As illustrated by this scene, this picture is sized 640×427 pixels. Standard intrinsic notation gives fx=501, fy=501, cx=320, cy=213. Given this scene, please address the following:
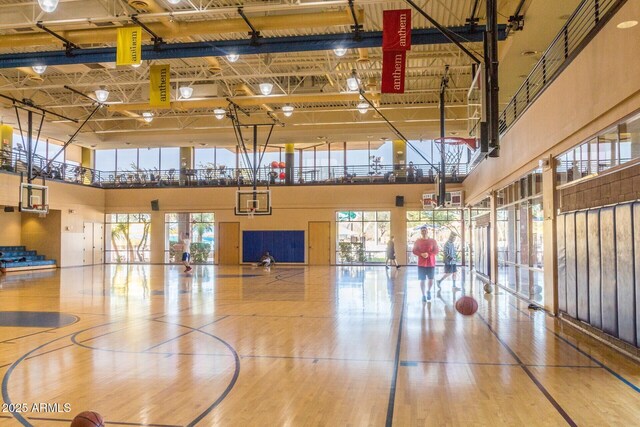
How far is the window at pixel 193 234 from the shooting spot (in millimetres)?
28672

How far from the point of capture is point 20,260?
78.2ft

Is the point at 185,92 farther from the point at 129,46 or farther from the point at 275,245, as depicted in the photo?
the point at 275,245

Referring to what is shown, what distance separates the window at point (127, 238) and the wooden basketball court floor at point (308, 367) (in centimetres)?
1858

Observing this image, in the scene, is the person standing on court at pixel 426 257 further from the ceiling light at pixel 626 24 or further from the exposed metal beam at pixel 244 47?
the ceiling light at pixel 626 24

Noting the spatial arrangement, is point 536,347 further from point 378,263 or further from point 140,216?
point 140,216

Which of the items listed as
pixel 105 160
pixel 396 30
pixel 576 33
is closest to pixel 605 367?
pixel 396 30

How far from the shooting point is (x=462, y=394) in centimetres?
482

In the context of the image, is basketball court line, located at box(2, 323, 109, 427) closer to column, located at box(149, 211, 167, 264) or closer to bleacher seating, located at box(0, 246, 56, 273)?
bleacher seating, located at box(0, 246, 56, 273)

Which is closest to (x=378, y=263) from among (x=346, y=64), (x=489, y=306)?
(x=346, y=64)

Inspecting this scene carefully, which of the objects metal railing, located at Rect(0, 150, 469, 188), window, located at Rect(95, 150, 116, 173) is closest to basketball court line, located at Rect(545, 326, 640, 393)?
metal railing, located at Rect(0, 150, 469, 188)

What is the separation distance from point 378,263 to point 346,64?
12.8 m

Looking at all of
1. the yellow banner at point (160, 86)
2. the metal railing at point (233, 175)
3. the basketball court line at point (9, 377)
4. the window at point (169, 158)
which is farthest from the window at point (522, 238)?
the window at point (169, 158)

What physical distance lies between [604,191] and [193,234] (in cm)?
2449

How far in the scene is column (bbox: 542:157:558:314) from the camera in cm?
962
